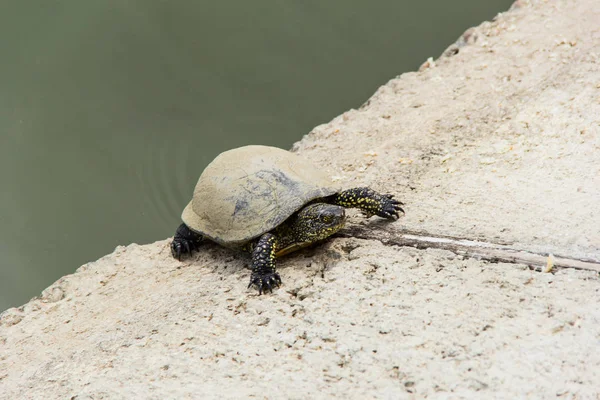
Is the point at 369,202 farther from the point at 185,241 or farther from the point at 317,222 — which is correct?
the point at 185,241

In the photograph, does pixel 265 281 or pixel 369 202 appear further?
pixel 369 202

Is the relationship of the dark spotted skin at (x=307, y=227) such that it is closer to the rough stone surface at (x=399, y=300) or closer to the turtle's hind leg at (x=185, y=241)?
the rough stone surface at (x=399, y=300)

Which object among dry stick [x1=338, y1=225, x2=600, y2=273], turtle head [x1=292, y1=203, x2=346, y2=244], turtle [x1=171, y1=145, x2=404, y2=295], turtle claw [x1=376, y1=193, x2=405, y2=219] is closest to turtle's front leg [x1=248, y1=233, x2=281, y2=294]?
turtle [x1=171, y1=145, x2=404, y2=295]

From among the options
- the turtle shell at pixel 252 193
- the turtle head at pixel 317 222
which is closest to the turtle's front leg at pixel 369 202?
the turtle shell at pixel 252 193

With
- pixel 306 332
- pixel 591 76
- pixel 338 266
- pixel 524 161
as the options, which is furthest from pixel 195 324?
pixel 591 76

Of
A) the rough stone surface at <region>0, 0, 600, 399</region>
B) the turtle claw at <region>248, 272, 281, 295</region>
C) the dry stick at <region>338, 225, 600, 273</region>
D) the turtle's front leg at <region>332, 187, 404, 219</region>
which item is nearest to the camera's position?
the rough stone surface at <region>0, 0, 600, 399</region>

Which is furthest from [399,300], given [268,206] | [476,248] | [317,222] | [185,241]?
[185,241]

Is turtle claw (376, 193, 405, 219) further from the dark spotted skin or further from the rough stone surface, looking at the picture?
the rough stone surface
